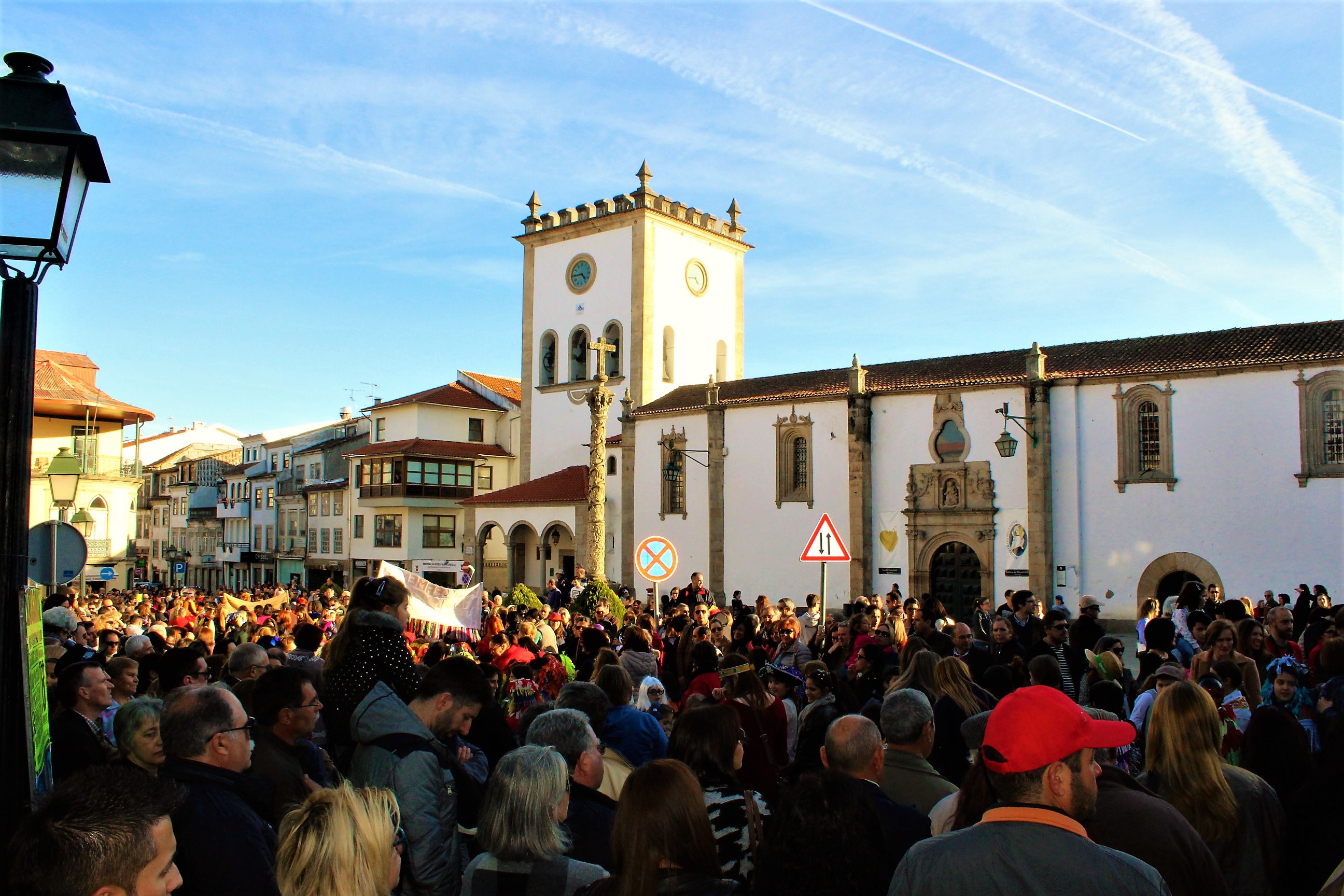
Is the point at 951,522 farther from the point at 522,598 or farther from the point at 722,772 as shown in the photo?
the point at 722,772

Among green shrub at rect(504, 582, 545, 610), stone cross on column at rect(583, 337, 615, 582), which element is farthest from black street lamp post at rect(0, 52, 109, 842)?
stone cross on column at rect(583, 337, 615, 582)

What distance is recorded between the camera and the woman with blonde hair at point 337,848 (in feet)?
9.50

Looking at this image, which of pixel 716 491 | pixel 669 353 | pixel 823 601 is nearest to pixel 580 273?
pixel 669 353

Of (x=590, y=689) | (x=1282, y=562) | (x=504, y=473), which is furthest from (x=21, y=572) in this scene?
(x=504, y=473)

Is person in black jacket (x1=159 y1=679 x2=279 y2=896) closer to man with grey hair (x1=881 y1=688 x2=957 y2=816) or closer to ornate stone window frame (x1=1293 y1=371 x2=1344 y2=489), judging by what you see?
man with grey hair (x1=881 y1=688 x2=957 y2=816)

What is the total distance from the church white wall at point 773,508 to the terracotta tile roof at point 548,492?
7.11 meters

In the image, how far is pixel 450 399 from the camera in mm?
48750

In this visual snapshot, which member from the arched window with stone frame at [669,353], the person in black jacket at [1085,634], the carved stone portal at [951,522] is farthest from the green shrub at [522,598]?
the arched window with stone frame at [669,353]

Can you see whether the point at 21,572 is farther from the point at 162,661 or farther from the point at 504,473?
the point at 504,473

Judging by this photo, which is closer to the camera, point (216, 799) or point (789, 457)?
point (216, 799)

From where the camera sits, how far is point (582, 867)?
355 centimetres

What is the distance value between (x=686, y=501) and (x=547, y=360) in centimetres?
1285

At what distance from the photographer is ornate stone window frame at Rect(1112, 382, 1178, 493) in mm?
25328

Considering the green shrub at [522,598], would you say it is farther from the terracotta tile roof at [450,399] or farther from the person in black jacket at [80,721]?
the terracotta tile roof at [450,399]
